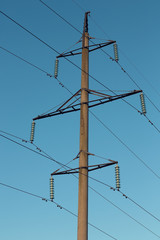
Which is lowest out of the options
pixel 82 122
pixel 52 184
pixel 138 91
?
pixel 52 184

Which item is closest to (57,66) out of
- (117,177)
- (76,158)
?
(76,158)

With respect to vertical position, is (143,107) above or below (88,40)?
Answer: below

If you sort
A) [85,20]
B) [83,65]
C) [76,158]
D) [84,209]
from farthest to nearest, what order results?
[85,20]
[83,65]
[76,158]
[84,209]

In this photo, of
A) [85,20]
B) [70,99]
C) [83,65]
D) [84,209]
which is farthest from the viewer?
[85,20]

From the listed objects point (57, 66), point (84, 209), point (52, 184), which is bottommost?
point (84, 209)

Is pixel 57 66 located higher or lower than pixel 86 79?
higher

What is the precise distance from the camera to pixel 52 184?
60.2 ft

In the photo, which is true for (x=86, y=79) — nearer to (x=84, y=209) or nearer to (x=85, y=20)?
(x=85, y=20)

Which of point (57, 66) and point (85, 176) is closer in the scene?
point (85, 176)

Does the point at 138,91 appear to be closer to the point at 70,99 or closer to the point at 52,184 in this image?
the point at 70,99

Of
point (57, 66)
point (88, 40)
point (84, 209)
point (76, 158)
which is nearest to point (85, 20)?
point (88, 40)

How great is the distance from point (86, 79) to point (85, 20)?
14.5ft

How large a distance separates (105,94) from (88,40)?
448 centimetres

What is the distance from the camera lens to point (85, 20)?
22797 millimetres
